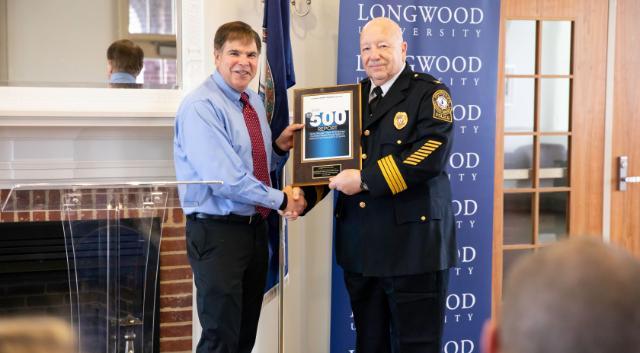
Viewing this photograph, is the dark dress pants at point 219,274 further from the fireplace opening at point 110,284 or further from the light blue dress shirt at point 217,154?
the fireplace opening at point 110,284

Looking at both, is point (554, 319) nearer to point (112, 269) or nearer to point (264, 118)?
point (112, 269)

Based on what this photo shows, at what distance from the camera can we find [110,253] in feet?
6.36

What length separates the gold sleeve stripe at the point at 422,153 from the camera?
260 cm

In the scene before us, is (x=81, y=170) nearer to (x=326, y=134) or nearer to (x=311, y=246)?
(x=326, y=134)

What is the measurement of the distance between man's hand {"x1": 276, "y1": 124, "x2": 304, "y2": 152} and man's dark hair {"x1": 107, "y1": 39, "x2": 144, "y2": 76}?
Answer: 0.73 metres

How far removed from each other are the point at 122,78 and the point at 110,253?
1.39 metres

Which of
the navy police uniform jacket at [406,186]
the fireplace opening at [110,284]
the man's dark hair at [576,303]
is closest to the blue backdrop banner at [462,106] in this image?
the navy police uniform jacket at [406,186]

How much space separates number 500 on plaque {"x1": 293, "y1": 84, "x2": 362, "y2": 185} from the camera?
2.76 metres

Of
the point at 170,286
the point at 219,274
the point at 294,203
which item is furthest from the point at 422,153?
the point at 170,286

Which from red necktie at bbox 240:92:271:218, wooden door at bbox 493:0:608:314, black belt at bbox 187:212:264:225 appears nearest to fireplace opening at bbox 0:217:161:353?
black belt at bbox 187:212:264:225

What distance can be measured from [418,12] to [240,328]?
67.7 inches

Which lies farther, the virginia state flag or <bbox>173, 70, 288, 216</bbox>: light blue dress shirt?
the virginia state flag

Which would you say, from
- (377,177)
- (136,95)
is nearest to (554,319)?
(377,177)

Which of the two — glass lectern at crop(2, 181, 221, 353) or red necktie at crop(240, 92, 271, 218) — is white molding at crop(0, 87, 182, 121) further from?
glass lectern at crop(2, 181, 221, 353)
